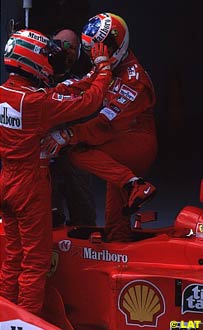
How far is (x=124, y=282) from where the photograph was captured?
3.13 meters

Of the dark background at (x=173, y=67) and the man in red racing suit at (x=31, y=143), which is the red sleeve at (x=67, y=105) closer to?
the man in red racing suit at (x=31, y=143)

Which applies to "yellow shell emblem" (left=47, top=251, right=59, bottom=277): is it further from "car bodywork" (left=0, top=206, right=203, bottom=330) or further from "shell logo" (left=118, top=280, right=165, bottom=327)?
"shell logo" (left=118, top=280, right=165, bottom=327)

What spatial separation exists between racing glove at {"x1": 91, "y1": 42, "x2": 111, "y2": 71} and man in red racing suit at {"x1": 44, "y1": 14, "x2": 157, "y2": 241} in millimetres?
186

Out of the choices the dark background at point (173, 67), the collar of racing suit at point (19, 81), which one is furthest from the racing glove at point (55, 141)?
the dark background at point (173, 67)

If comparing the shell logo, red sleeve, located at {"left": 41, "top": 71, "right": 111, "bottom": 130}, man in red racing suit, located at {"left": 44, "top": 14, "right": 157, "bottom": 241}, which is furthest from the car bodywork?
red sleeve, located at {"left": 41, "top": 71, "right": 111, "bottom": 130}

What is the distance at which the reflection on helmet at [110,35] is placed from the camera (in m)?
3.43

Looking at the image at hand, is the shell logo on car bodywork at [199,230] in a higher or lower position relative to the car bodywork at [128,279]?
higher

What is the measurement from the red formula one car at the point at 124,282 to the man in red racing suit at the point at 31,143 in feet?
0.61

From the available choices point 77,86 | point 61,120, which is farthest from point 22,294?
point 77,86

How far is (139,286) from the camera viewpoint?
3.12 meters

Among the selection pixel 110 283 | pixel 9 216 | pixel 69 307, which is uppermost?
pixel 9 216

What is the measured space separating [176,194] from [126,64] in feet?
11.2

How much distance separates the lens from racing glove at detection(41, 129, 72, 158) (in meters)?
3.25

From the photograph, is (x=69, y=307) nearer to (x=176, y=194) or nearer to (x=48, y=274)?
(x=48, y=274)
